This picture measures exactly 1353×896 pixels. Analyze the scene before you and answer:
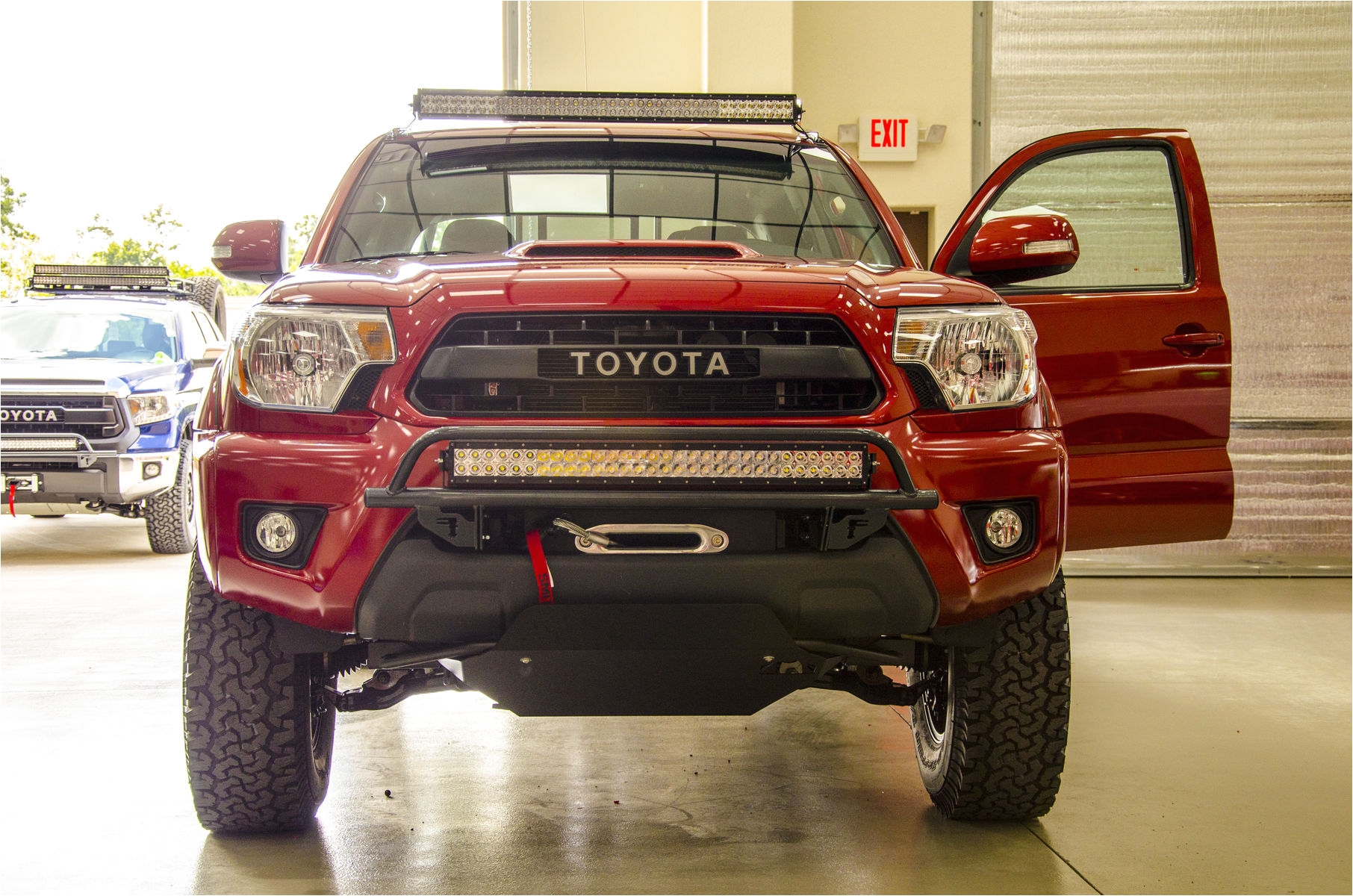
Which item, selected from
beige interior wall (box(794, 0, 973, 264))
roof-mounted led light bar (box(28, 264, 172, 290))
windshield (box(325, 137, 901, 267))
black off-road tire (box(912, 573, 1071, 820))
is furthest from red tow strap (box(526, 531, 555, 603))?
roof-mounted led light bar (box(28, 264, 172, 290))

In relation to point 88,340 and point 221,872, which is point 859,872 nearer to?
point 221,872

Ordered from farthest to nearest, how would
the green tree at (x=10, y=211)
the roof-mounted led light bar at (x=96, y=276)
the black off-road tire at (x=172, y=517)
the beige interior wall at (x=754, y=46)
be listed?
the green tree at (x=10, y=211)
the roof-mounted led light bar at (x=96, y=276)
the beige interior wall at (x=754, y=46)
the black off-road tire at (x=172, y=517)

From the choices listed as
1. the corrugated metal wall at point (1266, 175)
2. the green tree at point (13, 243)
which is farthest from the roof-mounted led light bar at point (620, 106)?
the green tree at point (13, 243)

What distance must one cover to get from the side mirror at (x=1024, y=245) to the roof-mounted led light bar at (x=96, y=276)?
7.72 meters

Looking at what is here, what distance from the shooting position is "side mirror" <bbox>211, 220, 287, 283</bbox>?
3078 millimetres

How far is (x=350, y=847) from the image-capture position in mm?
2619

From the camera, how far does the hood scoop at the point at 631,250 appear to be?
2.46 metres

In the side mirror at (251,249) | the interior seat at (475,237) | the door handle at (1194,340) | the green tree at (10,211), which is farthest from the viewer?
the green tree at (10,211)

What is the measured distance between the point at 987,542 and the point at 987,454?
167 mm

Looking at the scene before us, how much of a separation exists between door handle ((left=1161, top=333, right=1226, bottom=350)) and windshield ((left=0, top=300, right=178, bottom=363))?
6376 mm

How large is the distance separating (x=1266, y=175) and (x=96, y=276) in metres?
8.13

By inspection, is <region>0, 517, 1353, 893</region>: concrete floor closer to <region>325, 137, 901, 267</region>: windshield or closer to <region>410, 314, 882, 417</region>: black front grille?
<region>410, 314, 882, 417</region>: black front grille

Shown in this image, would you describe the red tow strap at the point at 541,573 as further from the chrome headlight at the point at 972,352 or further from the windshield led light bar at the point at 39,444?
the windshield led light bar at the point at 39,444

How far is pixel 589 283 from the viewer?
2197 millimetres
